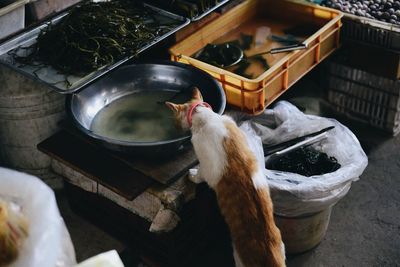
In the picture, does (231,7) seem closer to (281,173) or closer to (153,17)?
(153,17)

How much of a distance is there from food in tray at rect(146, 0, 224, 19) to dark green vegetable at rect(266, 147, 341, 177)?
91cm

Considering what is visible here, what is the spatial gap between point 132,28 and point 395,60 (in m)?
1.49

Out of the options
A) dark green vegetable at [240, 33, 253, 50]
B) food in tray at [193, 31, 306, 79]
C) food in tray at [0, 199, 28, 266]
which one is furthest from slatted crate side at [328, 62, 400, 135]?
food in tray at [0, 199, 28, 266]

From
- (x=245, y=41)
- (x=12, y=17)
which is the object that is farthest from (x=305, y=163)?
(x=12, y=17)

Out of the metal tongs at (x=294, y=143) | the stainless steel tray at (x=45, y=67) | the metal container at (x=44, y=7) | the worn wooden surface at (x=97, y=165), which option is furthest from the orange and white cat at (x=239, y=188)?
the metal container at (x=44, y=7)

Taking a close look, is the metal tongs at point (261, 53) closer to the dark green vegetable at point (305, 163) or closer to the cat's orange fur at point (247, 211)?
the dark green vegetable at point (305, 163)

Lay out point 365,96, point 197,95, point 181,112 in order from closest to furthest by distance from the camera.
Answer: point 181,112
point 197,95
point 365,96

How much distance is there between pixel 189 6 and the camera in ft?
10.2

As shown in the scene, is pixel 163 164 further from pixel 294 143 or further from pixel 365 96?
pixel 365 96

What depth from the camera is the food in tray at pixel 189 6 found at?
3098mm

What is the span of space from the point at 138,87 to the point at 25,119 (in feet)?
1.99

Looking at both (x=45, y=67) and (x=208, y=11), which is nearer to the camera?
(x=45, y=67)

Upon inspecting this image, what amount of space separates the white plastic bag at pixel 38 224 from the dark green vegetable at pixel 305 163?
121 centimetres

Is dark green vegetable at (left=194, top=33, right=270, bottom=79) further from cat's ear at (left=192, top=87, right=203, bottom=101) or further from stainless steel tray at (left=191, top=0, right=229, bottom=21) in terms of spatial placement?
cat's ear at (left=192, top=87, right=203, bottom=101)
